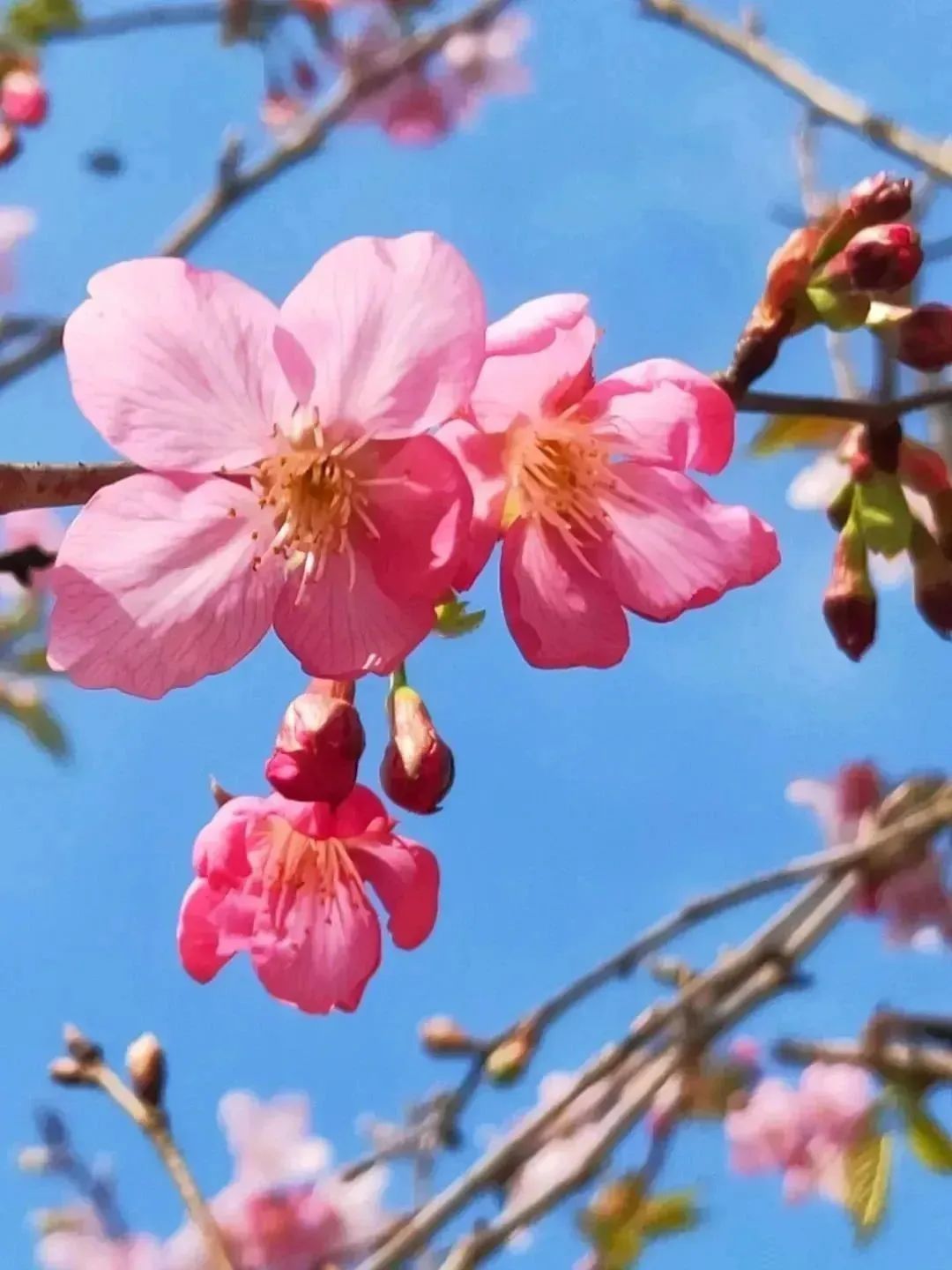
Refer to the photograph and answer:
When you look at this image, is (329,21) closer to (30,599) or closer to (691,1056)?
(30,599)

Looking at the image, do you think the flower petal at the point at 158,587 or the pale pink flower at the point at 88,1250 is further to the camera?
the pale pink flower at the point at 88,1250

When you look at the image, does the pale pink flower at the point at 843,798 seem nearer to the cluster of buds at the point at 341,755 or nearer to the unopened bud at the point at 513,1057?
the unopened bud at the point at 513,1057

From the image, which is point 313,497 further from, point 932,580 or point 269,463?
point 932,580

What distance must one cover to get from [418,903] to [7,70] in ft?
7.61

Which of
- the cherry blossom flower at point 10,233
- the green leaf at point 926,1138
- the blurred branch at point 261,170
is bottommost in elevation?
the green leaf at point 926,1138

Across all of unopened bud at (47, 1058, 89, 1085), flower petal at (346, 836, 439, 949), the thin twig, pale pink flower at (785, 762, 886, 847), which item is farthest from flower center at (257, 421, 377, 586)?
pale pink flower at (785, 762, 886, 847)

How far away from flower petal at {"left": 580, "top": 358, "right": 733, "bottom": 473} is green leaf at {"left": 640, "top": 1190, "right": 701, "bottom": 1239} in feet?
5.84

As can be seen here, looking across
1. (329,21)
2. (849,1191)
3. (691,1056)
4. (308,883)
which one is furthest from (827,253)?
(329,21)

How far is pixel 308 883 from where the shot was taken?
103cm

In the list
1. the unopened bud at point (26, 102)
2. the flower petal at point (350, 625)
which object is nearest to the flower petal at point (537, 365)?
the flower petal at point (350, 625)

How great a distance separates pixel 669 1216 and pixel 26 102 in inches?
96.4

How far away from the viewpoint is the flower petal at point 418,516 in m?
0.82

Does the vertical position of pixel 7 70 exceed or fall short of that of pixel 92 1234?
it exceeds it

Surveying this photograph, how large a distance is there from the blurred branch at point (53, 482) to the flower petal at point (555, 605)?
0.28 metres
